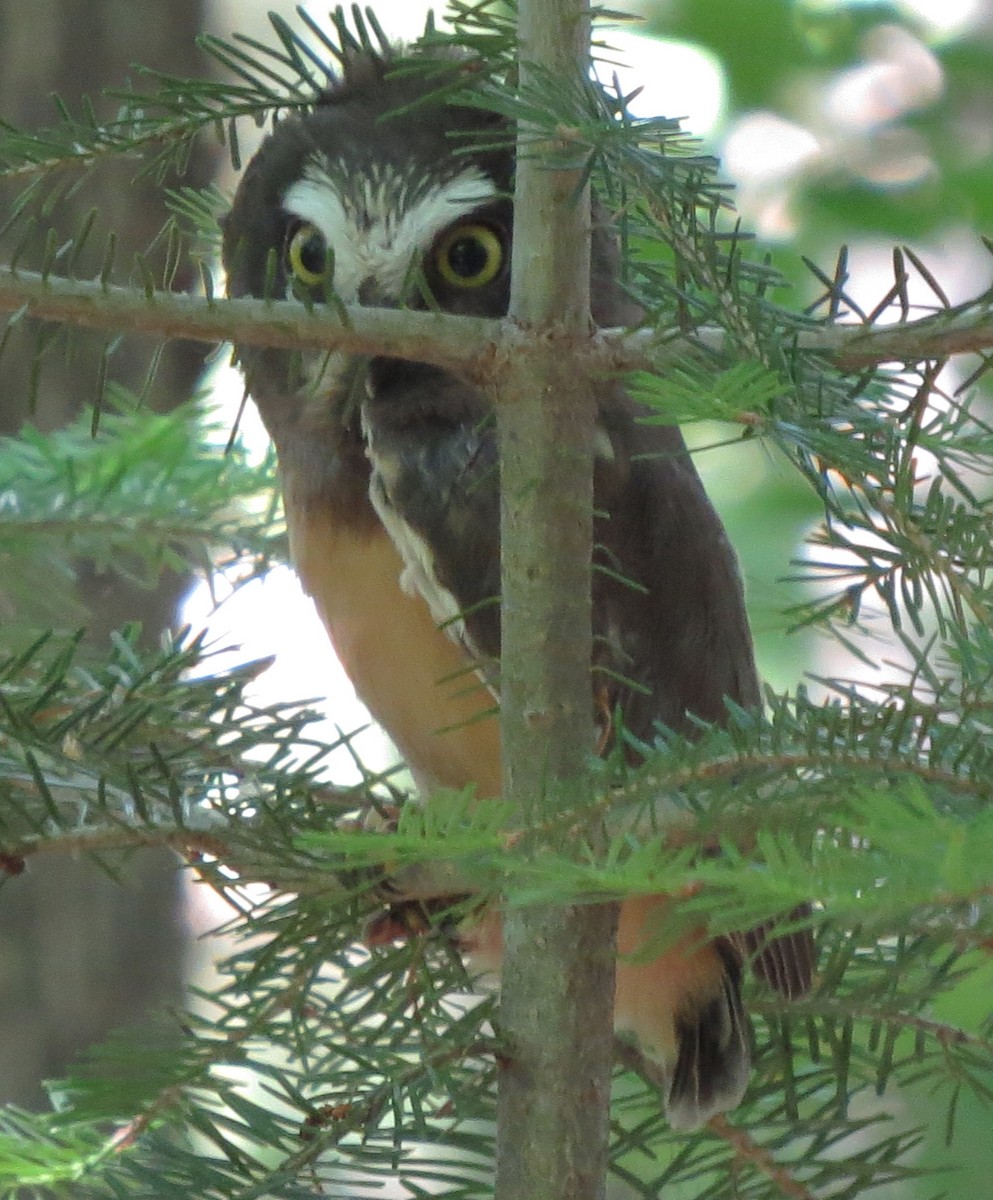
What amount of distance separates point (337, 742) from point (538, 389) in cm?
32

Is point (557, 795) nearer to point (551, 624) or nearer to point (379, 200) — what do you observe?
point (551, 624)

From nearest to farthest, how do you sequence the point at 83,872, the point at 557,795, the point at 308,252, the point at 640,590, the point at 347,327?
1. the point at 557,795
2. the point at 347,327
3. the point at 640,590
4. the point at 308,252
5. the point at 83,872

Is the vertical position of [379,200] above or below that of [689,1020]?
above

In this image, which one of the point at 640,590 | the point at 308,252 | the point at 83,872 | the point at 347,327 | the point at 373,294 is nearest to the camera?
the point at 347,327

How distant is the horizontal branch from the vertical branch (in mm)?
56

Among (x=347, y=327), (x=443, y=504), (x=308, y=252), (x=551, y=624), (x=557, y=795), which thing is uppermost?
(x=308, y=252)

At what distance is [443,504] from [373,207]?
1.18 ft

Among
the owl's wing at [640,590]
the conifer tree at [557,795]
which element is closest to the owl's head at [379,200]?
the owl's wing at [640,590]

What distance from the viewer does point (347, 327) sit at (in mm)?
870

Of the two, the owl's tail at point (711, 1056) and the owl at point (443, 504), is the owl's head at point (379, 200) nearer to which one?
the owl at point (443, 504)

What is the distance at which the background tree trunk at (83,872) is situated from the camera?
8.00 ft

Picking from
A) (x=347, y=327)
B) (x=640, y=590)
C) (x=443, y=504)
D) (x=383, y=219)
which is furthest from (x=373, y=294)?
(x=347, y=327)

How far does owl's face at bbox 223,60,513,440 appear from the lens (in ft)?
4.77

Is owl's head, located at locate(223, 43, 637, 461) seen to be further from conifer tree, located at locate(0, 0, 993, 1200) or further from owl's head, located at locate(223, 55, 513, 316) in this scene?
conifer tree, located at locate(0, 0, 993, 1200)
